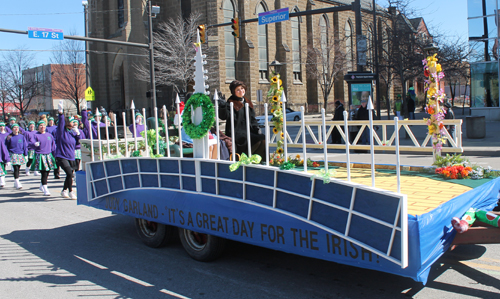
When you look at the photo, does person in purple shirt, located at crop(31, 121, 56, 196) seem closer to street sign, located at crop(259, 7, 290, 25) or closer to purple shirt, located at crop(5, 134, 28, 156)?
purple shirt, located at crop(5, 134, 28, 156)

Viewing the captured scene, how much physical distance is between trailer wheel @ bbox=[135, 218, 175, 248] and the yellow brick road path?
2.42 m

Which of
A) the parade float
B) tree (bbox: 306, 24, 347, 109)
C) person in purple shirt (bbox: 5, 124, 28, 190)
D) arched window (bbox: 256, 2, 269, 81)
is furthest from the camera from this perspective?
tree (bbox: 306, 24, 347, 109)

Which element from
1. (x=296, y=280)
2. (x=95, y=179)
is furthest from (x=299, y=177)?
(x=95, y=179)

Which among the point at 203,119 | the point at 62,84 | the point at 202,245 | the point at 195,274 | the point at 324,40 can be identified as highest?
the point at 324,40

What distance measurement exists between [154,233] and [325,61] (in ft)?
134

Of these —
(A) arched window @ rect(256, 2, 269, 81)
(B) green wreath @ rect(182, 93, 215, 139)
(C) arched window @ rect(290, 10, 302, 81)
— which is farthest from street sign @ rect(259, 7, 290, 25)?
(C) arched window @ rect(290, 10, 302, 81)

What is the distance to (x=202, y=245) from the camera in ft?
17.7

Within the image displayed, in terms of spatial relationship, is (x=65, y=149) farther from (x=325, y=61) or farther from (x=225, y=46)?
(x=325, y=61)

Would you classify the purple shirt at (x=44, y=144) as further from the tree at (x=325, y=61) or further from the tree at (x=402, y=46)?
the tree at (x=325, y=61)

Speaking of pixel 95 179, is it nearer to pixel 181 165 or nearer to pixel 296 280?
pixel 181 165

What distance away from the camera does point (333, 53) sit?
45.1 meters

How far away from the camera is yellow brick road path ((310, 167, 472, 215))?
4.01 metres

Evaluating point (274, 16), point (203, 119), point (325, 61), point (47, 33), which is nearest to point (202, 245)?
point (203, 119)

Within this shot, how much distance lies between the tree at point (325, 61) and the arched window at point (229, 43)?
32.0 feet
